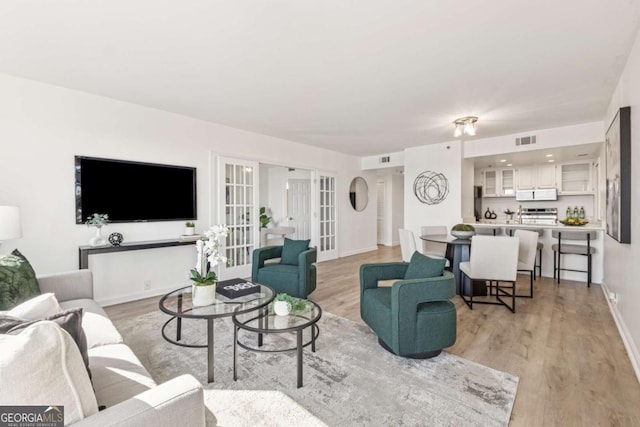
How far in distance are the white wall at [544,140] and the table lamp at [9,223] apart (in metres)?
6.54

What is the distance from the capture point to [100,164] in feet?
Answer: 11.8

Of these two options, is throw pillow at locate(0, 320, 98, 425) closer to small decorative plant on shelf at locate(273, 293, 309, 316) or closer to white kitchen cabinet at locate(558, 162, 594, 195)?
small decorative plant on shelf at locate(273, 293, 309, 316)

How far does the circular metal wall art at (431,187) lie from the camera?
19.6ft

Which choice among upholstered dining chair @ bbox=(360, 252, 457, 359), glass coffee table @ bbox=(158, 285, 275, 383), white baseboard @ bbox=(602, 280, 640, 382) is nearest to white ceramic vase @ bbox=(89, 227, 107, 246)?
glass coffee table @ bbox=(158, 285, 275, 383)

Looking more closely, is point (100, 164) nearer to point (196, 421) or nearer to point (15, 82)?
point (15, 82)

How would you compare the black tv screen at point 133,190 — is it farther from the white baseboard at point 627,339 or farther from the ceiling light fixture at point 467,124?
the white baseboard at point 627,339

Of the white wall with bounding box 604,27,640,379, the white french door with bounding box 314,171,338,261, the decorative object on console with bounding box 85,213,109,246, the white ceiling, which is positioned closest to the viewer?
the white ceiling

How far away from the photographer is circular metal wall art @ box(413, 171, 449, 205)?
598 cm

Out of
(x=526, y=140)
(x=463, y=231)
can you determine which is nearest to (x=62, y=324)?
(x=463, y=231)

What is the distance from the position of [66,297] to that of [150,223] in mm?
1646

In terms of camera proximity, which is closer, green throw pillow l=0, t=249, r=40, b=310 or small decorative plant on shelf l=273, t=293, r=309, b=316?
green throw pillow l=0, t=249, r=40, b=310

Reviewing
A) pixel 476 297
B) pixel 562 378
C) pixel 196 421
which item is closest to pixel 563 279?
pixel 476 297

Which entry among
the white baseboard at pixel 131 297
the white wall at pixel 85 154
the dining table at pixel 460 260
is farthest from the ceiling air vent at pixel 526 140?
the white baseboard at pixel 131 297

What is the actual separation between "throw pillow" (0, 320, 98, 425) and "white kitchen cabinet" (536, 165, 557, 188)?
26.7ft
